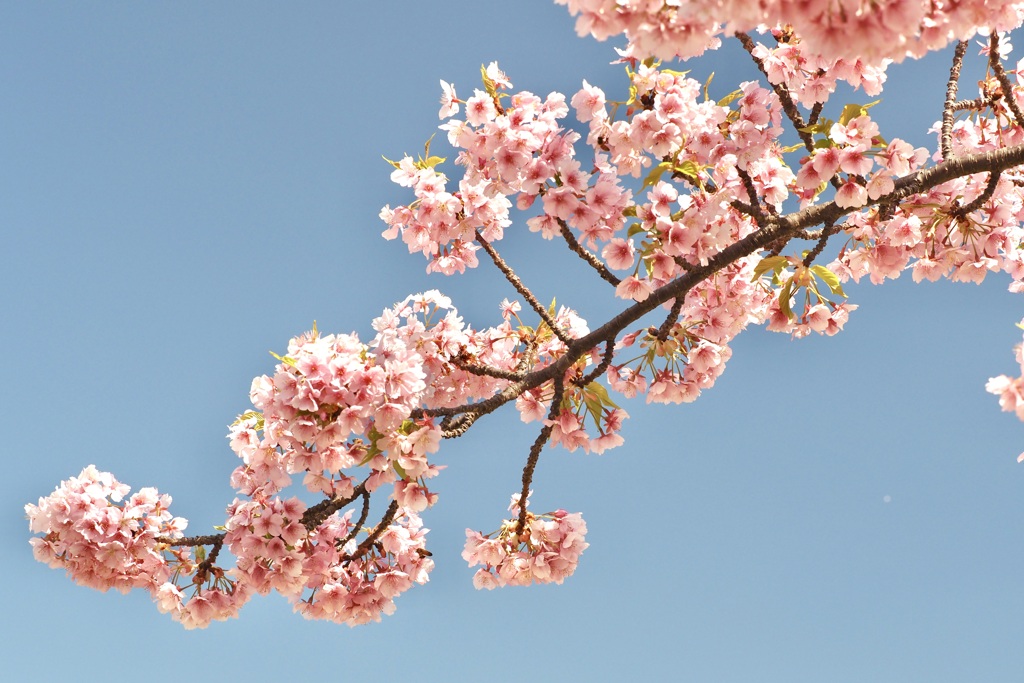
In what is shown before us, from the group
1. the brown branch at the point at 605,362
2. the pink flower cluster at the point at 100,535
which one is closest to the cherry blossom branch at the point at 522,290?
the brown branch at the point at 605,362

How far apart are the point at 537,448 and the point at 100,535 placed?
3151mm

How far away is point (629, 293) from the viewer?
5.80 metres

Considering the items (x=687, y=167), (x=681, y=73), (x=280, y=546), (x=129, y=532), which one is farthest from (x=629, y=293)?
(x=129, y=532)

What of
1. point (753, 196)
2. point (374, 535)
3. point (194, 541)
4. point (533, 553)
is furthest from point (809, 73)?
point (194, 541)

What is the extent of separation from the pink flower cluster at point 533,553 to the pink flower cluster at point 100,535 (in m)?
2.20

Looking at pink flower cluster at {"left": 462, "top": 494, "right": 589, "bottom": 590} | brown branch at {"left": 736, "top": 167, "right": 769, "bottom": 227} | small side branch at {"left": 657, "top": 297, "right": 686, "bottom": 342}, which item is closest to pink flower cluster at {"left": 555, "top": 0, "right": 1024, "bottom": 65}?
brown branch at {"left": 736, "top": 167, "right": 769, "bottom": 227}

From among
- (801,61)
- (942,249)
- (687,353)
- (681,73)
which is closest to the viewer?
(681,73)

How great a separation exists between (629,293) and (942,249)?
3081mm

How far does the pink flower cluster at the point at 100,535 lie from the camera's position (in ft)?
19.3

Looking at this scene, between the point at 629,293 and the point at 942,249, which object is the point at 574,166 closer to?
the point at 629,293

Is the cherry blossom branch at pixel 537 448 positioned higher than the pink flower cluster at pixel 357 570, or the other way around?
the cherry blossom branch at pixel 537 448

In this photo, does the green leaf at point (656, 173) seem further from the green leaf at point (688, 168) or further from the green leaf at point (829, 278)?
the green leaf at point (829, 278)

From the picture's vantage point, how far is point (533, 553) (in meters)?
6.17

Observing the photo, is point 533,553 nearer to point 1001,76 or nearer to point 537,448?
point 537,448
